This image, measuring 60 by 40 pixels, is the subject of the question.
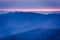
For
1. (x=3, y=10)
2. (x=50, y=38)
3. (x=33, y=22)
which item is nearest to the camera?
(x=50, y=38)

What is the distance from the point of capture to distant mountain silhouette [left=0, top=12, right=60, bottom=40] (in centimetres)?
94

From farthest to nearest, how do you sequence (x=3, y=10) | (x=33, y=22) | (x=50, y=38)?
1. (x=3, y=10)
2. (x=33, y=22)
3. (x=50, y=38)

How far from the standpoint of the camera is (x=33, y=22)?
1.07 metres

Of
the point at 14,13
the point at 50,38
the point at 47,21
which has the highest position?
the point at 14,13

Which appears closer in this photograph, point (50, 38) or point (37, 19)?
point (50, 38)

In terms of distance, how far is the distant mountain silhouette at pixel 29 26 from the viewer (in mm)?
936

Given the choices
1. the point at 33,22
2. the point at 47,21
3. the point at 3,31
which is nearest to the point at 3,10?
the point at 3,31

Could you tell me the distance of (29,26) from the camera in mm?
1037

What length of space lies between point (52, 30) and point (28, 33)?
0.26m

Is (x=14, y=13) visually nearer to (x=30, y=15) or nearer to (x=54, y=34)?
(x=30, y=15)

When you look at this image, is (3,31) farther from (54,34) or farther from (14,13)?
(54,34)

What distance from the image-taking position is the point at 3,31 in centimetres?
98

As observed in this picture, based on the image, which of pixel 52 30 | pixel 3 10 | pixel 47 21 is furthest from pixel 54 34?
pixel 3 10

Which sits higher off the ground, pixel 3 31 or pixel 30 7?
pixel 30 7
